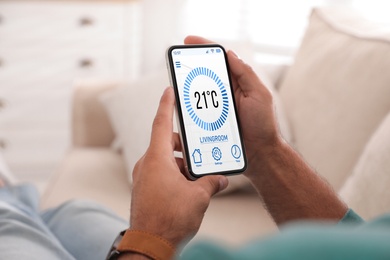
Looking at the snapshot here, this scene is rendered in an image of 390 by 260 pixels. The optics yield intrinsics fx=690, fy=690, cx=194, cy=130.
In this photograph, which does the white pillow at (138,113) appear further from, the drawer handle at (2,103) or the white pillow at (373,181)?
the drawer handle at (2,103)

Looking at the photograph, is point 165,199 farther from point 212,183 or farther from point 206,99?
point 206,99

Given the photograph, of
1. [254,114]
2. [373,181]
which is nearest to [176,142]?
[254,114]

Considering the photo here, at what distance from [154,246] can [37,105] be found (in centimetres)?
233

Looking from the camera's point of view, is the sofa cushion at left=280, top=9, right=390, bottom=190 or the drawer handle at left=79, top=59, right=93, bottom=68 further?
the drawer handle at left=79, top=59, right=93, bottom=68

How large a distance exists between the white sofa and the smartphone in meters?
0.33

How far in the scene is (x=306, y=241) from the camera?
1.01 feet

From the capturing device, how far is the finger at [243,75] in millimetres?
1009

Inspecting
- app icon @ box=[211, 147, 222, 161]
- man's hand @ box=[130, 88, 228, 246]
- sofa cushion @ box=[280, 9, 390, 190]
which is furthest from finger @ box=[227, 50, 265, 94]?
sofa cushion @ box=[280, 9, 390, 190]

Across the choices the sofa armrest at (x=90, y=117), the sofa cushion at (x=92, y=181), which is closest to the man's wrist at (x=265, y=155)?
the sofa cushion at (x=92, y=181)

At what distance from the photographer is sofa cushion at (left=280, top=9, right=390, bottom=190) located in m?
1.45

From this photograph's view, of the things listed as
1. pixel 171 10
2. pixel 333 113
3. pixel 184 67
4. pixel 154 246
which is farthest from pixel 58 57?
pixel 154 246

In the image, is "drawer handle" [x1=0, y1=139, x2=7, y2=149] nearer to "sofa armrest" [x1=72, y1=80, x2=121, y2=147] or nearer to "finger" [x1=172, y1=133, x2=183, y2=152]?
"sofa armrest" [x1=72, y1=80, x2=121, y2=147]

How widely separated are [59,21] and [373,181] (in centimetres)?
200

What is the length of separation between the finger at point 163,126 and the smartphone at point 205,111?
0.19 ft
